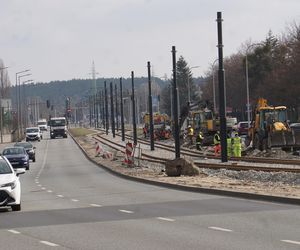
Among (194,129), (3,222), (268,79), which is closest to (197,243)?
(3,222)

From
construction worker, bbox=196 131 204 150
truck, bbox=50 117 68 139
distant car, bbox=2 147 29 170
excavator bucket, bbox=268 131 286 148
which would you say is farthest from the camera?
truck, bbox=50 117 68 139

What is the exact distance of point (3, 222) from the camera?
1688 centimetres

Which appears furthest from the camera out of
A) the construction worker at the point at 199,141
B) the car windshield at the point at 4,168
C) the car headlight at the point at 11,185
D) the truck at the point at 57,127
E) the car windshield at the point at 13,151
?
the truck at the point at 57,127

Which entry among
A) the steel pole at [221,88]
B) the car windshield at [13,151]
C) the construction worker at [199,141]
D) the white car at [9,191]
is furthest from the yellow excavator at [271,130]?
the white car at [9,191]

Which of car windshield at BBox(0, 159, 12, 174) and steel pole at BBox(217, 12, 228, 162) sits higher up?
steel pole at BBox(217, 12, 228, 162)

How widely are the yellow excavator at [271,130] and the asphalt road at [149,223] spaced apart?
21062 mm

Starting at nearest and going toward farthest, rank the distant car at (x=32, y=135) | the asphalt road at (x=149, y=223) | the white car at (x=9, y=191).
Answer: the asphalt road at (x=149, y=223) → the white car at (x=9, y=191) → the distant car at (x=32, y=135)

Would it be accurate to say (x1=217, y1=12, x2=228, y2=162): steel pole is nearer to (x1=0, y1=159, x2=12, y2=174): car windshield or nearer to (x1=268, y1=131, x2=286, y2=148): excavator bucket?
(x1=268, y1=131, x2=286, y2=148): excavator bucket

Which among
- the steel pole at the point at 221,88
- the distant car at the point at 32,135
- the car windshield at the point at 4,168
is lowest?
the distant car at the point at 32,135

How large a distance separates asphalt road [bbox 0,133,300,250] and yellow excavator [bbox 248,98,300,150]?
21.1 metres

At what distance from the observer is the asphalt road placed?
12586 millimetres

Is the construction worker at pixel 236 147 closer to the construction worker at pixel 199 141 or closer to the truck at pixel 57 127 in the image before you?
the construction worker at pixel 199 141

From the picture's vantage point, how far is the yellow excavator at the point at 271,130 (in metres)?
44.2

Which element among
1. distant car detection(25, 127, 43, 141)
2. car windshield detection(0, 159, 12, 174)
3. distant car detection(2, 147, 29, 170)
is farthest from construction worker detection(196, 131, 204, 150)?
distant car detection(25, 127, 43, 141)
